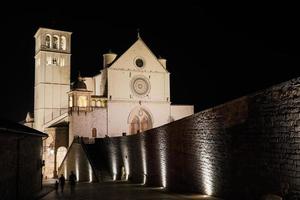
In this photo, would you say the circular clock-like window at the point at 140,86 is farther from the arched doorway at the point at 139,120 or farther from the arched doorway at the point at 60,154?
the arched doorway at the point at 60,154

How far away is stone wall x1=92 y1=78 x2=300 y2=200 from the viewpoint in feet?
35.0

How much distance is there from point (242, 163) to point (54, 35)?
4596 cm

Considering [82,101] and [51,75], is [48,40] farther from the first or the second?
[82,101]

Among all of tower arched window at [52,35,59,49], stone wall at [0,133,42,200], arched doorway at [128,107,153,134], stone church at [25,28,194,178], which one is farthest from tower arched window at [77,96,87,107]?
stone wall at [0,133,42,200]

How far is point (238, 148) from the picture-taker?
45.3 feet

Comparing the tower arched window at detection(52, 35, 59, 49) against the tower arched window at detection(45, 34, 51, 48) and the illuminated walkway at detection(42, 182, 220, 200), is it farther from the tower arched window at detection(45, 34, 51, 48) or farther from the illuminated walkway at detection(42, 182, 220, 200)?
the illuminated walkway at detection(42, 182, 220, 200)

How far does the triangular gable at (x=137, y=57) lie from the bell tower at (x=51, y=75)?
8.56m

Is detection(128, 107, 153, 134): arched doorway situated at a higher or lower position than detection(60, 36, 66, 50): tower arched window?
lower

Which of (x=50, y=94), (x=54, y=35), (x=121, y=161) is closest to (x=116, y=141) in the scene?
(x=121, y=161)

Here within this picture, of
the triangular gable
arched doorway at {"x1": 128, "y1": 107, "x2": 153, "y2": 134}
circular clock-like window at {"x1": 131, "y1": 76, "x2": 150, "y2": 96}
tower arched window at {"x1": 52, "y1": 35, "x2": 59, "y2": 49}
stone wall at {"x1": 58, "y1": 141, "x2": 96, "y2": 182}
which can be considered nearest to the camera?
stone wall at {"x1": 58, "y1": 141, "x2": 96, "y2": 182}

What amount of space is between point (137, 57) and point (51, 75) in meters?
12.2

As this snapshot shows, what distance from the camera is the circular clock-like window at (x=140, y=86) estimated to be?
50562 mm

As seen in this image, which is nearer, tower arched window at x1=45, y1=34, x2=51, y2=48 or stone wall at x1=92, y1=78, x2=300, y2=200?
stone wall at x1=92, y1=78, x2=300, y2=200

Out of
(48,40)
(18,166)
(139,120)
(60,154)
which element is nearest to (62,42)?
(48,40)
